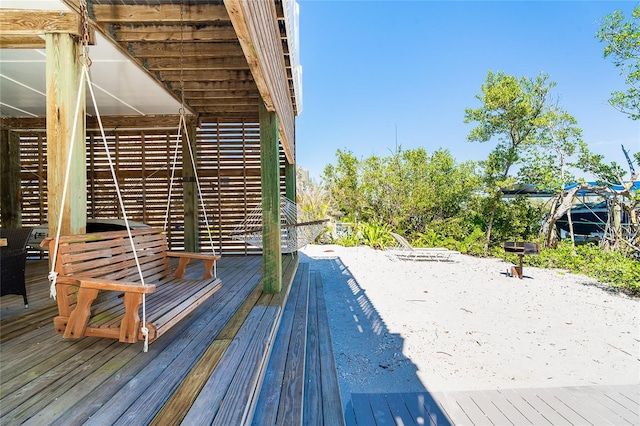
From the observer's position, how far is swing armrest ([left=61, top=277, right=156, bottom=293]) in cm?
134

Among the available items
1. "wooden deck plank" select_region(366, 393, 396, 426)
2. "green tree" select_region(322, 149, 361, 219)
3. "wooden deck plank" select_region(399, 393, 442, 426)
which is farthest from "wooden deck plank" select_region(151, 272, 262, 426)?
"green tree" select_region(322, 149, 361, 219)

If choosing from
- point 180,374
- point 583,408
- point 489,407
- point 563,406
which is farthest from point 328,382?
point 583,408

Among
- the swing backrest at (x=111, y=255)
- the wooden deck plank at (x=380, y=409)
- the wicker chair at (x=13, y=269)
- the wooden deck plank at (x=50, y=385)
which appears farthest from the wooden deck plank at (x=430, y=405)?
the wicker chair at (x=13, y=269)

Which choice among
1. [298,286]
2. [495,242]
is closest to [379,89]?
[495,242]

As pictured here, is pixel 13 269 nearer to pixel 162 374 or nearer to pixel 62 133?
pixel 62 133

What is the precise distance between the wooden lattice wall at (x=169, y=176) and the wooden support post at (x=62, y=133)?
348cm

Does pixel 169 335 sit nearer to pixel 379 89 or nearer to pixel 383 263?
pixel 383 263

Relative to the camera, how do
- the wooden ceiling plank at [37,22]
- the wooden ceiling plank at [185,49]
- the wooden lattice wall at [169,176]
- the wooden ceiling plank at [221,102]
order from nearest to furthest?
the wooden ceiling plank at [37,22], the wooden ceiling plank at [185,49], the wooden ceiling plank at [221,102], the wooden lattice wall at [169,176]

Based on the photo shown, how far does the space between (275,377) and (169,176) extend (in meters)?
4.90

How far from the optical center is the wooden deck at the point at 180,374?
1108mm

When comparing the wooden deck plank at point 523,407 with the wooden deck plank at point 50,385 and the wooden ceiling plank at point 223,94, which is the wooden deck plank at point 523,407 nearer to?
the wooden deck plank at point 50,385

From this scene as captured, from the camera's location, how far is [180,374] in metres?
1.37

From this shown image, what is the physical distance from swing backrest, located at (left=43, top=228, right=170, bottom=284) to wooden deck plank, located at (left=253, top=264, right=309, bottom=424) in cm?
108

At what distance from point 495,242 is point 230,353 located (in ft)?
30.1
